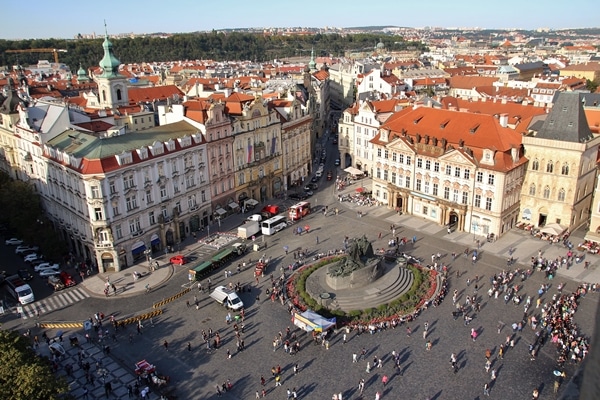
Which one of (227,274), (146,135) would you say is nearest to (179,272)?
(227,274)

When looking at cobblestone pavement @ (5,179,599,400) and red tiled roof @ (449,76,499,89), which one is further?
red tiled roof @ (449,76,499,89)

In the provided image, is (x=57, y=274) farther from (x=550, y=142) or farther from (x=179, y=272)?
(x=550, y=142)

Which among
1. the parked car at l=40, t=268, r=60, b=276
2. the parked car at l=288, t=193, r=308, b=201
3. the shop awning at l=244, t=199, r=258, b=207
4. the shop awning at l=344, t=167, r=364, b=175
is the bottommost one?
the parked car at l=40, t=268, r=60, b=276

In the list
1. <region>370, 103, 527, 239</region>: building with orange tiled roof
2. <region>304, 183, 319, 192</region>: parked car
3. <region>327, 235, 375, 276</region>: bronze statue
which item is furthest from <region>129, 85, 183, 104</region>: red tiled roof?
<region>327, 235, 375, 276</region>: bronze statue

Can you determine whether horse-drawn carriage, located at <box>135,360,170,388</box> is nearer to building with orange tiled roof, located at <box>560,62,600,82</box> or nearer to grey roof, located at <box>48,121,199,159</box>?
grey roof, located at <box>48,121,199,159</box>

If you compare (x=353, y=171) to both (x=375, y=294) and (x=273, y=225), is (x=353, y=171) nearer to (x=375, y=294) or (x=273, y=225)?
(x=273, y=225)

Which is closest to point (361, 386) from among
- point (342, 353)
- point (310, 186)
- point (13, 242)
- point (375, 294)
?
point (342, 353)

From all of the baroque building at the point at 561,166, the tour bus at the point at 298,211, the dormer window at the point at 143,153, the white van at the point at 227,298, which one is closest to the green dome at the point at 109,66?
the dormer window at the point at 143,153

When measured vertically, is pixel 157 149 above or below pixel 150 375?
above
